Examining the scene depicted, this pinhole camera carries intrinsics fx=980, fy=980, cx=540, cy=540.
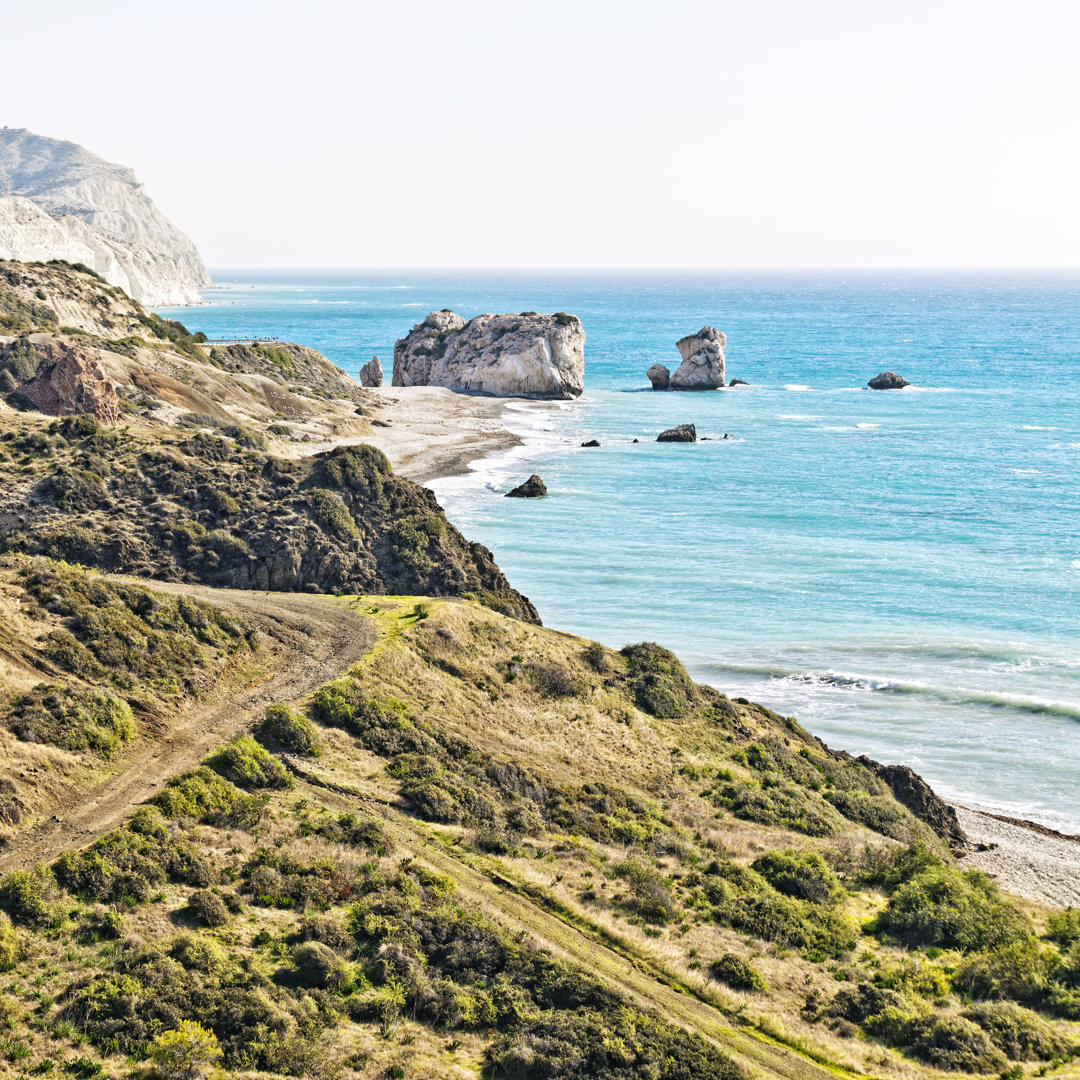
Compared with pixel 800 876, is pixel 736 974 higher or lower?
higher

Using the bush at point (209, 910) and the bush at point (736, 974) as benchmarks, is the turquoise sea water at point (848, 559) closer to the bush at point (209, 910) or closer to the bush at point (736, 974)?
the bush at point (736, 974)

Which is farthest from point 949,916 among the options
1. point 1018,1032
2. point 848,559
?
point 848,559

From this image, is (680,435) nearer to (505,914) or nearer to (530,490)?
(530,490)

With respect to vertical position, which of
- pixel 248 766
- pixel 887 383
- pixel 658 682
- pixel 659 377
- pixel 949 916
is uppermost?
pixel 659 377

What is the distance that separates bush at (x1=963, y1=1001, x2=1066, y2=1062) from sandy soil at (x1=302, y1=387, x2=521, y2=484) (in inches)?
2219

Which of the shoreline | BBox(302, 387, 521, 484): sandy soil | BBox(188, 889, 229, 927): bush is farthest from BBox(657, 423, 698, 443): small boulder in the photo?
BBox(188, 889, 229, 927): bush

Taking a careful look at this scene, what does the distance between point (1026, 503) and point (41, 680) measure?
212 ft

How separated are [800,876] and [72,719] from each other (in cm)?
1683

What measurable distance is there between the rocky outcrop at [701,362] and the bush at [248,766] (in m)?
114

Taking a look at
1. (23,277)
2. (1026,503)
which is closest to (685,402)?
(1026,503)

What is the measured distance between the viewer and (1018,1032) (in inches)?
695

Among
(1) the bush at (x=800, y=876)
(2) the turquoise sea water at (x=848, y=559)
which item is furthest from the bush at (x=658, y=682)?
(1) the bush at (x=800, y=876)

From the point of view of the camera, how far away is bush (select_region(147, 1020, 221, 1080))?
527 inches

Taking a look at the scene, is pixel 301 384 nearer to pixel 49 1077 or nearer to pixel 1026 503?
pixel 1026 503
